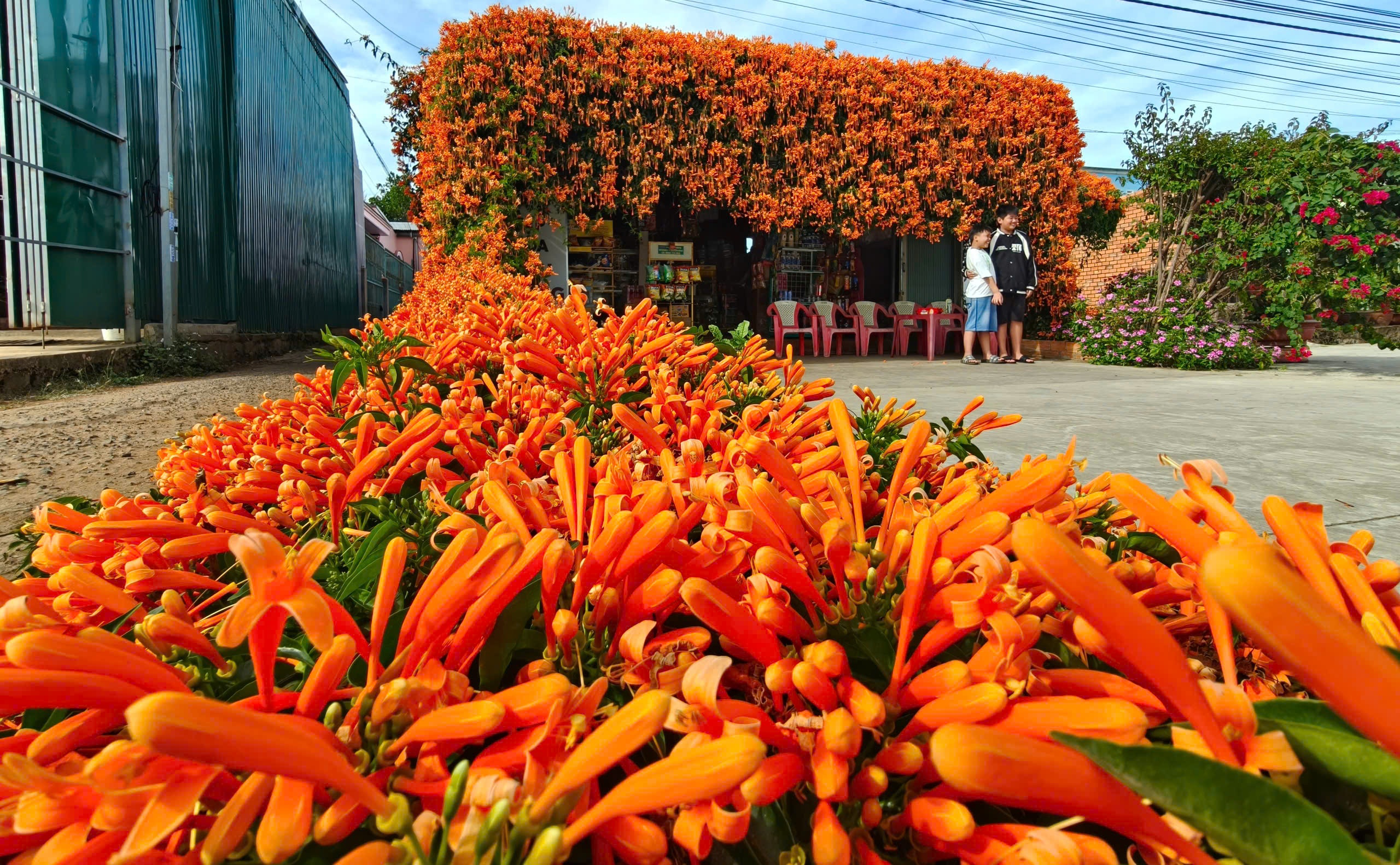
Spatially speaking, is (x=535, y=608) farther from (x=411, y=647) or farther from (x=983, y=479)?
(x=983, y=479)

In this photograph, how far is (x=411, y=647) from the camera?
1.34 feet

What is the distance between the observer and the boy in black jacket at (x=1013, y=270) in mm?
8828

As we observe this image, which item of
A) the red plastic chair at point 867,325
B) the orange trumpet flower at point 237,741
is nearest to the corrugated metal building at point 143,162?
the orange trumpet flower at point 237,741

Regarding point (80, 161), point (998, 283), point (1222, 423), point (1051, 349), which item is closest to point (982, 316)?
point (998, 283)

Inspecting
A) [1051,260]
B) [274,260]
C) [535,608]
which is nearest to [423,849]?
[535,608]

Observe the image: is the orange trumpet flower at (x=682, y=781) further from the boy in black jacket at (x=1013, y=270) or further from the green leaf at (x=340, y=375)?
the boy in black jacket at (x=1013, y=270)

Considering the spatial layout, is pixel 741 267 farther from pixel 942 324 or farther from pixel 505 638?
pixel 505 638

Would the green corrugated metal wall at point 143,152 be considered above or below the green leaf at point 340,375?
above

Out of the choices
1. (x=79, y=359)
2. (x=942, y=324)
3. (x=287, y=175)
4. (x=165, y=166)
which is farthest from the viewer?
(x=942, y=324)

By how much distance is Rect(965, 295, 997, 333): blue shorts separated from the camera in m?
8.91

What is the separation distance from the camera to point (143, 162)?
593cm

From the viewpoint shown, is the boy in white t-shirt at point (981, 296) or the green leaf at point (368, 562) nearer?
the green leaf at point (368, 562)

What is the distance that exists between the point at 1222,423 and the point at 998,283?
553 centimetres

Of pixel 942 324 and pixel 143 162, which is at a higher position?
pixel 143 162
